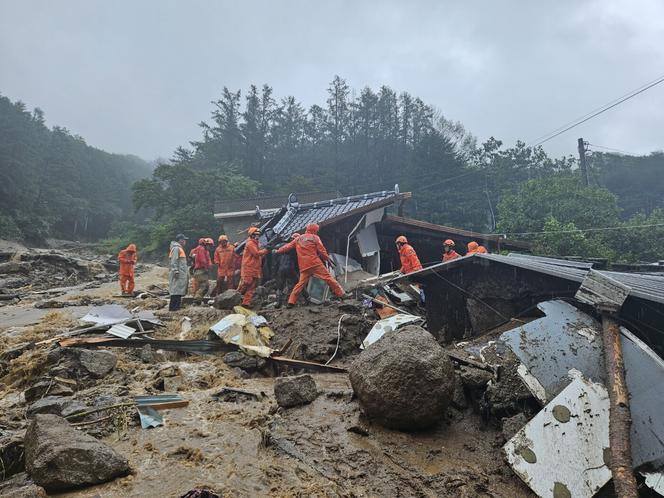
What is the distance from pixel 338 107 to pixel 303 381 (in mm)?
51672

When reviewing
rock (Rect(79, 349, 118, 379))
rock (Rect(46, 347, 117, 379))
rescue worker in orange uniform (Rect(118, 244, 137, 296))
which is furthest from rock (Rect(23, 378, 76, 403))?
rescue worker in orange uniform (Rect(118, 244, 137, 296))

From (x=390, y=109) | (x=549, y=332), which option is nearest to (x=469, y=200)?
(x=390, y=109)

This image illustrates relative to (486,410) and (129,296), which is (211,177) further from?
(486,410)

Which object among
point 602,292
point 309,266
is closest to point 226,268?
point 309,266

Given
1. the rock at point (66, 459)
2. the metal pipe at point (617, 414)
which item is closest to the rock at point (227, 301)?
the rock at point (66, 459)

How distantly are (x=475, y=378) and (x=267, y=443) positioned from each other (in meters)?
1.90

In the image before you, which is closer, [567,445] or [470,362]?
[567,445]

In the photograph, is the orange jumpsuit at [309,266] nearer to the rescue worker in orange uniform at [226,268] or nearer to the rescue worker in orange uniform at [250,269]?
the rescue worker in orange uniform at [250,269]

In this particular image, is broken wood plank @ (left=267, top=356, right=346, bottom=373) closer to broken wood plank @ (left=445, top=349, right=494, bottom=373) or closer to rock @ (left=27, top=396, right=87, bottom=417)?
broken wood plank @ (left=445, top=349, right=494, bottom=373)

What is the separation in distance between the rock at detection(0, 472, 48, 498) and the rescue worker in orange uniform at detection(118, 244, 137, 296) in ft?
29.5

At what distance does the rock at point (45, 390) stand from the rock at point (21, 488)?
160 centimetres

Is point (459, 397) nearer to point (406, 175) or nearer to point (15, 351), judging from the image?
point (15, 351)

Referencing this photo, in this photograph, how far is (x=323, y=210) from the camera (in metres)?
11.4

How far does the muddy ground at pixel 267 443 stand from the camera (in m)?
2.43
